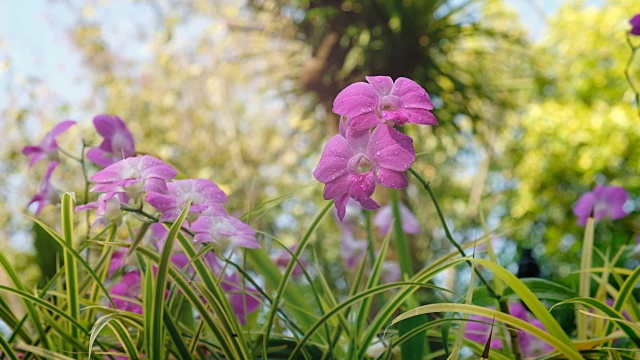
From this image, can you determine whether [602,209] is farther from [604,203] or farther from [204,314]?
[204,314]

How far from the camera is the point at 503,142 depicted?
757 cm

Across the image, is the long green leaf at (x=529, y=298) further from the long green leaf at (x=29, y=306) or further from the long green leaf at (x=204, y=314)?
the long green leaf at (x=29, y=306)

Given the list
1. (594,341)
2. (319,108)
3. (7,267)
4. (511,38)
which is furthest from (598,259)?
(319,108)

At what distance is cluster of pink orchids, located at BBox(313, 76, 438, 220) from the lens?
54cm

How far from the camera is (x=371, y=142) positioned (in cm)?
56

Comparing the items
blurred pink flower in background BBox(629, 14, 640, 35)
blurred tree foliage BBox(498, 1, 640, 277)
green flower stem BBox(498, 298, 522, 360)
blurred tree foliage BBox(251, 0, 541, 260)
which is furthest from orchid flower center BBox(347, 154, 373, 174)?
blurred tree foliage BBox(498, 1, 640, 277)

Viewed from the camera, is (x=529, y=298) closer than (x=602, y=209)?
Yes

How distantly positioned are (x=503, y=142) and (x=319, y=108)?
3.69 metres

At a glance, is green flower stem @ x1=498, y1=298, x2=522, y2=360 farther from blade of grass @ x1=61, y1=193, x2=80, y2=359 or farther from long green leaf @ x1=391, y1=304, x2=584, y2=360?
blade of grass @ x1=61, y1=193, x2=80, y2=359

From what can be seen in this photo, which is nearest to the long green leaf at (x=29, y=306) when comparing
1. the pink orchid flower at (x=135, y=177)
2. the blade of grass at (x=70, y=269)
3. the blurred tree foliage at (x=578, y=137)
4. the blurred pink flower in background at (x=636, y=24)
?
the blade of grass at (x=70, y=269)

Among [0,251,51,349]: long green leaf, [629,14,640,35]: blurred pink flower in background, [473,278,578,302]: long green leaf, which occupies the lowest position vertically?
[0,251,51,349]: long green leaf

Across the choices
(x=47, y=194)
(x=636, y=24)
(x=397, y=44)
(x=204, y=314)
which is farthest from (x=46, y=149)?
(x=397, y=44)

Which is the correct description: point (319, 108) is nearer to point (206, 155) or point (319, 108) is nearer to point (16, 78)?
point (16, 78)

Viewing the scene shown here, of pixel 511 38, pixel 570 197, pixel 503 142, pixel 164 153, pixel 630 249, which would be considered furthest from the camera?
pixel 503 142
